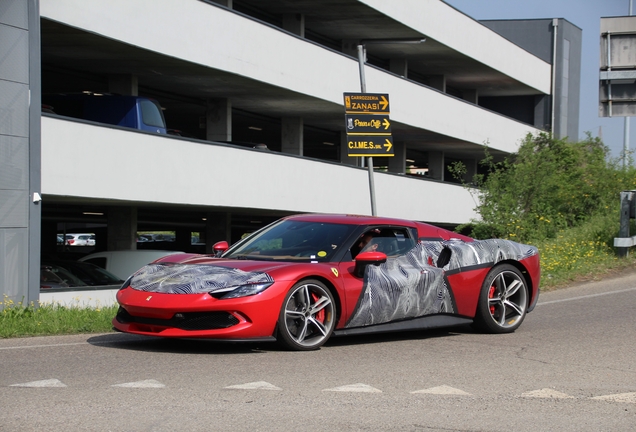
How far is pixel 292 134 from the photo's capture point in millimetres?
29750

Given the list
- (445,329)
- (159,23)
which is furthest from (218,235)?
(445,329)

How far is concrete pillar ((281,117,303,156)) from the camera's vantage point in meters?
29.8

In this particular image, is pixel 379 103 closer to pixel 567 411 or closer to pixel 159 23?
pixel 159 23

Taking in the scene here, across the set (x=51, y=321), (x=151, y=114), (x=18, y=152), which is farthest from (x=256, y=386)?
(x=151, y=114)

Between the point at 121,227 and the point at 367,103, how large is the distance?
8.27 meters

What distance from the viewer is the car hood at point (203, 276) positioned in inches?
307

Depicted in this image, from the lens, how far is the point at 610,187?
Result: 81.9 feet

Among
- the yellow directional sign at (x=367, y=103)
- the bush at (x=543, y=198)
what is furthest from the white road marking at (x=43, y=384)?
the bush at (x=543, y=198)

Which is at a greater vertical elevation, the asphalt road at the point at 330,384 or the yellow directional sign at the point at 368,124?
the yellow directional sign at the point at 368,124

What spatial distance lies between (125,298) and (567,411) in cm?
406

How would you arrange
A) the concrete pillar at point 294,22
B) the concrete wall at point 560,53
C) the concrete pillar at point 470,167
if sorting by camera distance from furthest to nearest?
the concrete wall at point 560,53, the concrete pillar at point 470,167, the concrete pillar at point 294,22

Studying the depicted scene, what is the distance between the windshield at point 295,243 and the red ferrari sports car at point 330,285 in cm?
1

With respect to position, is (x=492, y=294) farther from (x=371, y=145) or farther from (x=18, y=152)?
(x=371, y=145)

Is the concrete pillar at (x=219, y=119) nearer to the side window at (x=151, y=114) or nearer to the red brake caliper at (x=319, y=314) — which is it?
the side window at (x=151, y=114)
